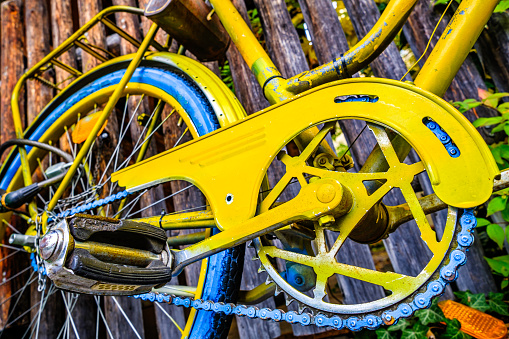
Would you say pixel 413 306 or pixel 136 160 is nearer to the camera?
pixel 413 306

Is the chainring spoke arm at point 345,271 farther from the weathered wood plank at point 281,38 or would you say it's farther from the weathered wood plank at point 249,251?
the weathered wood plank at point 281,38

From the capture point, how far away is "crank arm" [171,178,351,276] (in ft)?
1.88

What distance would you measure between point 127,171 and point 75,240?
250mm

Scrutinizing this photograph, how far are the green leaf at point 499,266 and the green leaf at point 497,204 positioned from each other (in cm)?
19

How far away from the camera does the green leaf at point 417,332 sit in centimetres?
93

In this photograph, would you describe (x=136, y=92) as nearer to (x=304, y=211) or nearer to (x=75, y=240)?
(x=75, y=240)

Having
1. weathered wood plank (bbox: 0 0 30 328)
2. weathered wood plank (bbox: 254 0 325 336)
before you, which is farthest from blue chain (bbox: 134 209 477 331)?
weathered wood plank (bbox: 0 0 30 328)

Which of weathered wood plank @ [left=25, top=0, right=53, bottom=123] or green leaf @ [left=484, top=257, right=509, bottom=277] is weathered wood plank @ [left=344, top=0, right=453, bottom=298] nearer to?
green leaf @ [left=484, top=257, right=509, bottom=277]

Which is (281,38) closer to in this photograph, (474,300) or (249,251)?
(249,251)

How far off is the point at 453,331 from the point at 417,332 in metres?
0.09

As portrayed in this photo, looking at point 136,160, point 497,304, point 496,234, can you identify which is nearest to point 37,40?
point 136,160

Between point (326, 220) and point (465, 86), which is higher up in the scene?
point (465, 86)

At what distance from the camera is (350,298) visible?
117cm

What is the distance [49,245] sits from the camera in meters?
0.62
